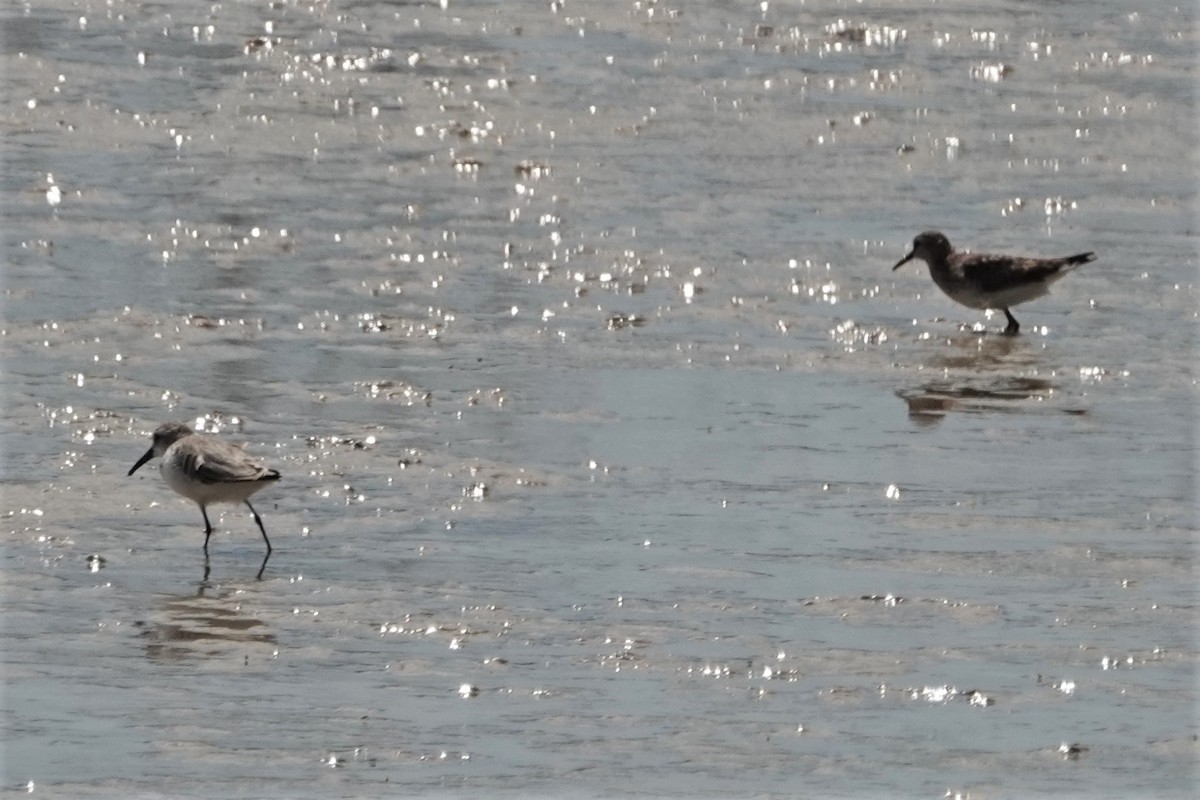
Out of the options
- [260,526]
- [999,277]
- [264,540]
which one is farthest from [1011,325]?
[260,526]

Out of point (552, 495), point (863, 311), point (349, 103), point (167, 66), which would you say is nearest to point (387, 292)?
point (863, 311)

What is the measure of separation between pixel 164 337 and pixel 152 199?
2.95 metres

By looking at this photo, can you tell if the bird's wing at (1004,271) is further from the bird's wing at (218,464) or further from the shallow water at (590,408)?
the bird's wing at (218,464)

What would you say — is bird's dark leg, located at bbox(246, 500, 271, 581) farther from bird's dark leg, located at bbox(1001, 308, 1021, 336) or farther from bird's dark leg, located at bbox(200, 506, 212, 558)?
bird's dark leg, located at bbox(1001, 308, 1021, 336)

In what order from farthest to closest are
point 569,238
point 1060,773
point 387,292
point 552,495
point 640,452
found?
point 569,238 < point 387,292 < point 640,452 < point 552,495 < point 1060,773

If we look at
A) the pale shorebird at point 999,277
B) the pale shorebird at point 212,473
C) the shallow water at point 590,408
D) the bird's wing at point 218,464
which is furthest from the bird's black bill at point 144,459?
the pale shorebird at point 999,277

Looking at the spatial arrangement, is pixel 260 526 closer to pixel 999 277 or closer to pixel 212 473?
pixel 212 473

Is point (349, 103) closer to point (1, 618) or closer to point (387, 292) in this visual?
point (387, 292)

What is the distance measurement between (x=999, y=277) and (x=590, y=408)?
10.7 ft

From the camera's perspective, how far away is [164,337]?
497 inches

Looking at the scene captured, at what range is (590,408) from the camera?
1181 centimetres

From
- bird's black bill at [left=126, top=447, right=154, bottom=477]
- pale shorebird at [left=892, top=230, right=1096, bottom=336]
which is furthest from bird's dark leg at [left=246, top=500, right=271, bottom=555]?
pale shorebird at [left=892, top=230, right=1096, bottom=336]

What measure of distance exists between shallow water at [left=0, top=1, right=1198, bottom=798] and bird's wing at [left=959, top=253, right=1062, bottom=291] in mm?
333

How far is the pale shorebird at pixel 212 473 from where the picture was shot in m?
9.70
